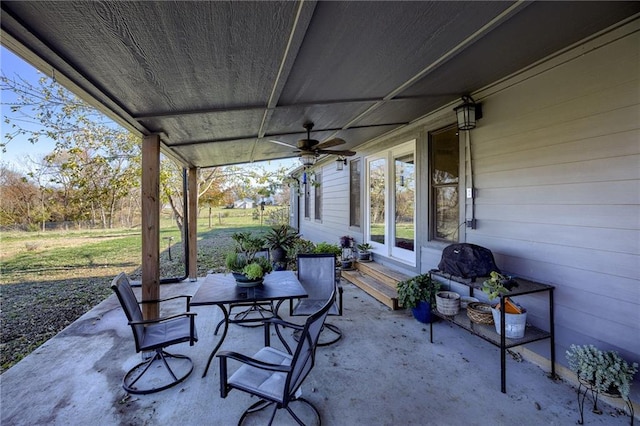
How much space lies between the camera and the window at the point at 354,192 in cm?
695

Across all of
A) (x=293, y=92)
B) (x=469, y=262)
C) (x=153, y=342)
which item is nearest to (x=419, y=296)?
(x=469, y=262)

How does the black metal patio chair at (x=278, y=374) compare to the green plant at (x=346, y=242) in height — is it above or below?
below

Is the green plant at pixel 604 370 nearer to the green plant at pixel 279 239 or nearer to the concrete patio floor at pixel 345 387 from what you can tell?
the concrete patio floor at pixel 345 387

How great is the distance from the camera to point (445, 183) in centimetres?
420

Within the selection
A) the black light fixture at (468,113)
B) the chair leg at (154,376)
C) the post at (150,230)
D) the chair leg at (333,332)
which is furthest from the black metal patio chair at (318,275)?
the black light fixture at (468,113)

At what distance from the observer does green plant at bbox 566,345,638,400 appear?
6.95ft

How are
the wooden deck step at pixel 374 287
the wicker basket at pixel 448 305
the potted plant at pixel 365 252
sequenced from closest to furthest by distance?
the wicker basket at pixel 448 305 → the wooden deck step at pixel 374 287 → the potted plant at pixel 365 252

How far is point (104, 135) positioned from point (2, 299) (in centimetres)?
→ 405

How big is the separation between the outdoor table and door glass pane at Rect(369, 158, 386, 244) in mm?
2834

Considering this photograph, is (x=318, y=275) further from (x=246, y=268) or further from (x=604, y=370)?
(x=604, y=370)

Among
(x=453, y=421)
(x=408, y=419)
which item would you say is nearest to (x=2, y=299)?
(x=408, y=419)

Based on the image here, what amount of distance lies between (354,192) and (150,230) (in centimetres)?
471

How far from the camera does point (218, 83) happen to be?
2600mm

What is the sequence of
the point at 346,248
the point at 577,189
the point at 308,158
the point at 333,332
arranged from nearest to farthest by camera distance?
1. the point at 577,189
2. the point at 333,332
3. the point at 308,158
4. the point at 346,248
